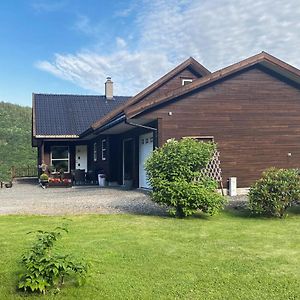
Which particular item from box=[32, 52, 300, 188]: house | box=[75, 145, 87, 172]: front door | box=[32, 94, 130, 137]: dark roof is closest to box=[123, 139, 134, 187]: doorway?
box=[32, 52, 300, 188]: house

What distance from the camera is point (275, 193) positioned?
9.27 m

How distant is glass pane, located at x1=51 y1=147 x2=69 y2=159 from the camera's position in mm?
24969

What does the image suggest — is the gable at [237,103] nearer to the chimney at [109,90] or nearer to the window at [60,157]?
the window at [60,157]

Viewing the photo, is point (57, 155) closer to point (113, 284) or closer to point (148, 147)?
point (148, 147)

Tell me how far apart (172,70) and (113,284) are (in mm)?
14916

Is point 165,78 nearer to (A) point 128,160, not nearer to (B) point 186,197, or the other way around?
(A) point 128,160

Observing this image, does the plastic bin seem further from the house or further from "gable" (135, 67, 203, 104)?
"gable" (135, 67, 203, 104)

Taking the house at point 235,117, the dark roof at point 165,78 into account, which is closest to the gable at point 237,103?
the house at point 235,117

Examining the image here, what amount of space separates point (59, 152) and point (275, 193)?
17985 millimetres

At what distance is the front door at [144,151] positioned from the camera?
613 inches

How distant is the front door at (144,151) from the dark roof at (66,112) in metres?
8.02

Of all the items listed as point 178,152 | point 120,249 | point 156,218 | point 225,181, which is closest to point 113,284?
point 120,249

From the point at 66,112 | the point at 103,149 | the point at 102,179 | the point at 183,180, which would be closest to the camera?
the point at 183,180

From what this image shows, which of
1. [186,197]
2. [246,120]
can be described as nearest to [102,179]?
[246,120]
